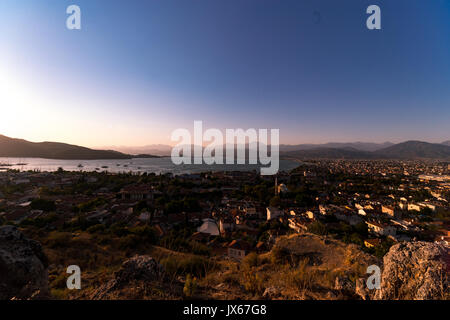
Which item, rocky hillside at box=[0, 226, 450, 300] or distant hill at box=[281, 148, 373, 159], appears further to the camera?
distant hill at box=[281, 148, 373, 159]

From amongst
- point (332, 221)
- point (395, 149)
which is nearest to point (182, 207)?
point (332, 221)

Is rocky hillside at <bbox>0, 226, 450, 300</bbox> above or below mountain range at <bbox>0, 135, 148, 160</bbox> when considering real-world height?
below

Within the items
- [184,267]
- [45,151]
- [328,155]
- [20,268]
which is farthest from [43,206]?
[328,155]

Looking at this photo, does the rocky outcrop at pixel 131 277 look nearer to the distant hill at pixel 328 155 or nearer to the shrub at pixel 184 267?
the shrub at pixel 184 267

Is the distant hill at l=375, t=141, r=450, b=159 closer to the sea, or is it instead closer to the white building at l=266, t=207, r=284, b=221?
the sea

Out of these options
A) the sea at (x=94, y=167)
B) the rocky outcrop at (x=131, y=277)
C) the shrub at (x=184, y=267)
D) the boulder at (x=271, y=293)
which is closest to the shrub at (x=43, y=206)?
the shrub at (x=184, y=267)

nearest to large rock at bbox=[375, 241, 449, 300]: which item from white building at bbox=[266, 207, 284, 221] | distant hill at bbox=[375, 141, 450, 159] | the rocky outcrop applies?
the rocky outcrop

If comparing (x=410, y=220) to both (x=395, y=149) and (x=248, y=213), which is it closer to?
(x=248, y=213)
